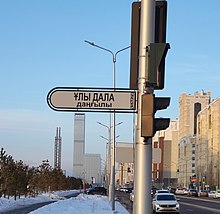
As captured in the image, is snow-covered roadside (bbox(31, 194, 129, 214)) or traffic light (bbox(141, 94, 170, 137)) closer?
traffic light (bbox(141, 94, 170, 137))

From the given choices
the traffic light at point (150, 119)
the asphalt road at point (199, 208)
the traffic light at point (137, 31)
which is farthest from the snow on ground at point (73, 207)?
the traffic light at point (150, 119)

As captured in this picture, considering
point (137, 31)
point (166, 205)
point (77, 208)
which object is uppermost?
point (137, 31)

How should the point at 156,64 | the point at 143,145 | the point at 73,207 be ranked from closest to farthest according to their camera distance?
the point at 156,64 < the point at 143,145 < the point at 73,207

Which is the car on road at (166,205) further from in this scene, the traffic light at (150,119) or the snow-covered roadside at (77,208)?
the traffic light at (150,119)

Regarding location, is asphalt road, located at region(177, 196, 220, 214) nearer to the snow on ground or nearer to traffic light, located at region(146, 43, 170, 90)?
the snow on ground

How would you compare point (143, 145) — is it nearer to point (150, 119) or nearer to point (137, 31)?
point (150, 119)

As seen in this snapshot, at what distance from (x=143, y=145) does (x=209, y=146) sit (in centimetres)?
15683

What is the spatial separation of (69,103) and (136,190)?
5.87 feet

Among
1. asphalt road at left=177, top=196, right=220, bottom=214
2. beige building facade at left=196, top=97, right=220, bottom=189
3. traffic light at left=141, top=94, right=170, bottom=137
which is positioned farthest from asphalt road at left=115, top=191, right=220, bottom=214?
beige building facade at left=196, top=97, right=220, bottom=189

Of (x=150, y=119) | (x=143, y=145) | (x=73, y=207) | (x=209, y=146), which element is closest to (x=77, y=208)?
(x=73, y=207)

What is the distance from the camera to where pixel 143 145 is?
349 inches

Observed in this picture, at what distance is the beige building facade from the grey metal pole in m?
139

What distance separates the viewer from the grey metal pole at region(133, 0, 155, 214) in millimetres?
8750

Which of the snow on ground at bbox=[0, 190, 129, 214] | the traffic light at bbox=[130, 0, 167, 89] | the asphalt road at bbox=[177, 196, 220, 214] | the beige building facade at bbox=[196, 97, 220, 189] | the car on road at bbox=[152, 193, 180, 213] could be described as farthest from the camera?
the beige building facade at bbox=[196, 97, 220, 189]
